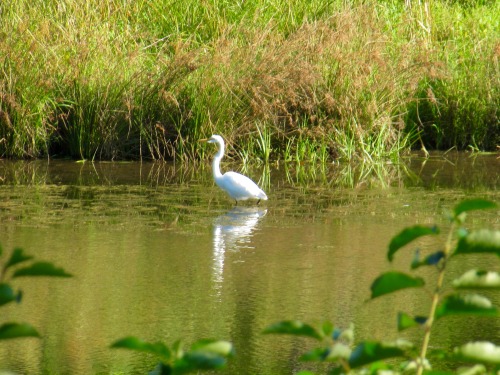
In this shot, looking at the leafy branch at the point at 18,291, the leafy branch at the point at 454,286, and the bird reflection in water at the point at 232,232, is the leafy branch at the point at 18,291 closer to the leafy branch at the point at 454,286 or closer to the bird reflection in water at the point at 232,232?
the leafy branch at the point at 454,286

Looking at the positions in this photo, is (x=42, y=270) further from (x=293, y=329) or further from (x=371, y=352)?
(x=371, y=352)

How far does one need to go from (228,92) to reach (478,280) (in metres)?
8.46

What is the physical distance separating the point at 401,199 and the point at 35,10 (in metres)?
5.20

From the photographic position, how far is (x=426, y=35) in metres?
12.4

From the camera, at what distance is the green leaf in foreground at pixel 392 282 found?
1.25m

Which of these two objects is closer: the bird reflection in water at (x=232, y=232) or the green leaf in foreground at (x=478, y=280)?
the green leaf in foreground at (x=478, y=280)

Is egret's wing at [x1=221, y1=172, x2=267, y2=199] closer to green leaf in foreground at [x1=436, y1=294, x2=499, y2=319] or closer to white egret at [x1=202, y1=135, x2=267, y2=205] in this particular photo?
white egret at [x1=202, y1=135, x2=267, y2=205]

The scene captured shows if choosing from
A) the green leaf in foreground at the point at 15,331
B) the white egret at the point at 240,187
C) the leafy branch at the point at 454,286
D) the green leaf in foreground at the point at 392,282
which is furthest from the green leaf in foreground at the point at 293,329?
the white egret at the point at 240,187

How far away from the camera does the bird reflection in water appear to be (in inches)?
213

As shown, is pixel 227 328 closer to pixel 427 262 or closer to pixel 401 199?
pixel 427 262

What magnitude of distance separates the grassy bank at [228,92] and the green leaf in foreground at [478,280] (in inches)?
320

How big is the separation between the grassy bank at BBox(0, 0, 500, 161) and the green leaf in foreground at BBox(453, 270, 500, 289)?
8.12 m

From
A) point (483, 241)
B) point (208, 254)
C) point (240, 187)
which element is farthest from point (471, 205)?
point (240, 187)

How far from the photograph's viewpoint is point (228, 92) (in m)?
9.64
